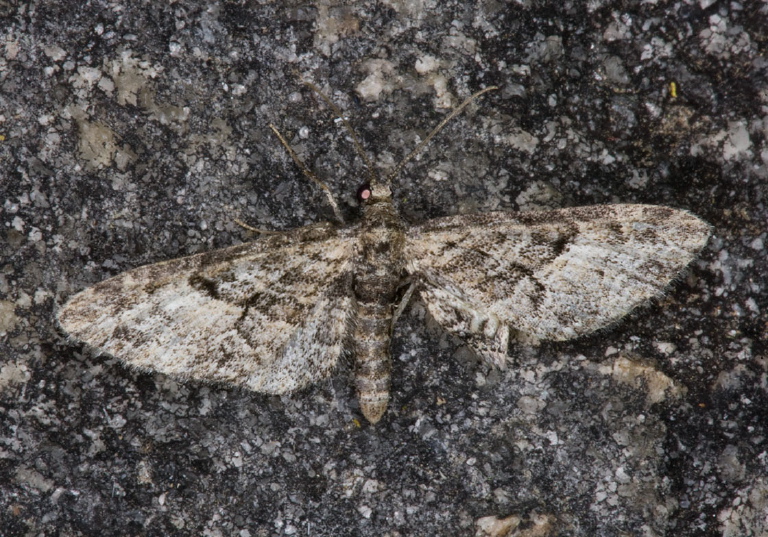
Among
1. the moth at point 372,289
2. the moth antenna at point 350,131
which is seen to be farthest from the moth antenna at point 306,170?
the moth antenna at point 350,131

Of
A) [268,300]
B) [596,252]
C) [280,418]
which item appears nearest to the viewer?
[596,252]

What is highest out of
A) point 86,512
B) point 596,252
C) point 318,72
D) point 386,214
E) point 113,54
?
point 113,54

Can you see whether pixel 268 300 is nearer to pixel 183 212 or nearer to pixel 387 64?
pixel 183 212

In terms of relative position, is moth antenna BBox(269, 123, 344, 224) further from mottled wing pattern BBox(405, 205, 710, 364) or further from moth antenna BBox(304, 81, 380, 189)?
mottled wing pattern BBox(405, 205, 710, 364)

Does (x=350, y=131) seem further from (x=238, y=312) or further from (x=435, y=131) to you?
(x=238, y=312)

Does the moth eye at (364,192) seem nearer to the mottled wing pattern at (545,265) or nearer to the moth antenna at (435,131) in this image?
the moth antenna at (435,131)

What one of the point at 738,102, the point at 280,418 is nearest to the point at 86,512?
the point at 280,418

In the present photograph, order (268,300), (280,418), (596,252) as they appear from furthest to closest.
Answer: (280,418)
(268,300)
(596,252)

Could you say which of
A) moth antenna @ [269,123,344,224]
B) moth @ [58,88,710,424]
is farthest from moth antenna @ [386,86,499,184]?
moth antenna @ [269,123,344,224]
